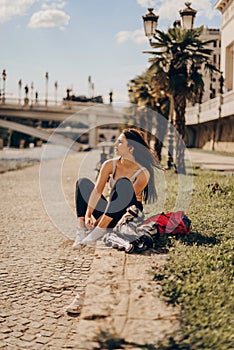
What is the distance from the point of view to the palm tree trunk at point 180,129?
16.9 meters

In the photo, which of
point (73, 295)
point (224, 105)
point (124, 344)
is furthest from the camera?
point (224, 105)

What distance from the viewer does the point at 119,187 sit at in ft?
17.8

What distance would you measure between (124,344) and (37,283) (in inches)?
94.3

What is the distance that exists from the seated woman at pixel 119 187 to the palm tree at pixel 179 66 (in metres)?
11.0

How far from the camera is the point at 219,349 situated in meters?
2.87

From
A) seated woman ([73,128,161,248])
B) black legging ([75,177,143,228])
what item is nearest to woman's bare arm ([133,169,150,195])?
seated woman ([73,128,161,248])

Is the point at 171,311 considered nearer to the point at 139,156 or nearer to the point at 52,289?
the point at 52,289

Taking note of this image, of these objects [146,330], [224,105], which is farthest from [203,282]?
[224,105]

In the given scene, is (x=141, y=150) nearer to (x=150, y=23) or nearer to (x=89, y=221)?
(x=89, y=221)

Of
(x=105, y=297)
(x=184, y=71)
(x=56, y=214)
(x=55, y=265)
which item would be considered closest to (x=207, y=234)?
(x=55, y=265)

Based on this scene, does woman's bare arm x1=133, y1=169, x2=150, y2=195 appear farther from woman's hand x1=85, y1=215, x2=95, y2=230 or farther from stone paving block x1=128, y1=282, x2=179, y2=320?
stone paving block x1=128, y1=282, x2=179, y2=320

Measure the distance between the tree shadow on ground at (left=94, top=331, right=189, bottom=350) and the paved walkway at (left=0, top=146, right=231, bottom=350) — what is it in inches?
0.7

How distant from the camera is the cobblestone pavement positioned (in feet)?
13.1

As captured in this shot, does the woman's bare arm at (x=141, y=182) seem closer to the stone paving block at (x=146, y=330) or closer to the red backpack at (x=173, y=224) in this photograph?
the red backpack at (x=173, y=224)
